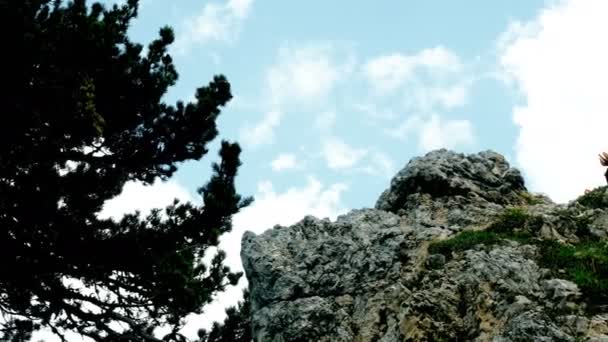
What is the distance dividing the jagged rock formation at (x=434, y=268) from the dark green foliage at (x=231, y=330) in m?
0.39

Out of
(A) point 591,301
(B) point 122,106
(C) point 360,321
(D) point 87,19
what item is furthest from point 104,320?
(A) point 591,301

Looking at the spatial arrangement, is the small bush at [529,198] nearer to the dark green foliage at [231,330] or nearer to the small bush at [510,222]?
the small bush at [510,222]

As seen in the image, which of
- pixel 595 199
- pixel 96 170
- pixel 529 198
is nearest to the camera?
pixel 96 170

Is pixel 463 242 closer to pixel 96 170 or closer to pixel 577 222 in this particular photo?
pixel 577 222

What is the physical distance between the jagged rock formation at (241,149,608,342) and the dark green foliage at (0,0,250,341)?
2.16 m

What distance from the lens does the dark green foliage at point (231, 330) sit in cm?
1404

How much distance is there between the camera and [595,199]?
52.7 feet

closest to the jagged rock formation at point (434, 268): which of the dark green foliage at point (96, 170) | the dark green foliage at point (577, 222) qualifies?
the dark green foliage at point (577, 222)

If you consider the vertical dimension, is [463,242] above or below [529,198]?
below

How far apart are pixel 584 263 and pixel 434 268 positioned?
3031 millimetres

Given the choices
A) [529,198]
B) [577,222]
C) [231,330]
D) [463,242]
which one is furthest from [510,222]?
[231,330]

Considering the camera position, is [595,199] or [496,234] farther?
[595,199]

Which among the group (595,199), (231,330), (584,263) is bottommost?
(584,263)

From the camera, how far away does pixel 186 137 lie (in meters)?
13.2
